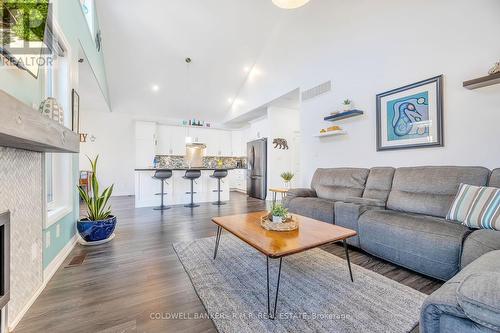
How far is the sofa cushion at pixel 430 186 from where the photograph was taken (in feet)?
7.36

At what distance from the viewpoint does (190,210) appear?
4992mm

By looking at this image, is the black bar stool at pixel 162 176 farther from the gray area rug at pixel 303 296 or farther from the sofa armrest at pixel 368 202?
the sofa armrest at pixel 368 202

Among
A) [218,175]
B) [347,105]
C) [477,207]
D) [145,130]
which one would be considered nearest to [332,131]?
[347,105]

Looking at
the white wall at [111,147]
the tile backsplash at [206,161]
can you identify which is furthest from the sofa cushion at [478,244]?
the white wall at [111,147]

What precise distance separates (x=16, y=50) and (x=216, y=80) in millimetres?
5471

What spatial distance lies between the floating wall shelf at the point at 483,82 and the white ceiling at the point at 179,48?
3.85 meters

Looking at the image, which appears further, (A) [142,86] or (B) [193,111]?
(B) [193,111]

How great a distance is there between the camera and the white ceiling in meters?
4.46

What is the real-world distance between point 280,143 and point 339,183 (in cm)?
295

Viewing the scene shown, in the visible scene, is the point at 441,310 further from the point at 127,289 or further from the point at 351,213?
the point at 127,289

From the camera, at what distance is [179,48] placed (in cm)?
538

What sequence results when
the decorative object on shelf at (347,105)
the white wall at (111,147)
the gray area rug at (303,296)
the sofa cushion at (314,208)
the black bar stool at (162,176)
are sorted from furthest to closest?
the white wall at (111,147), the black bar stool at (162,176), the decorative object on shelf at (347,105), the sofa cushion at (314,208), the gray area rug at (303,296)

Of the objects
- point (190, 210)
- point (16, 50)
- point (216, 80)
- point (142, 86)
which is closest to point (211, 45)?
point (216, 80)

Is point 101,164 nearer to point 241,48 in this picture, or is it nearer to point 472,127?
point 241,48
